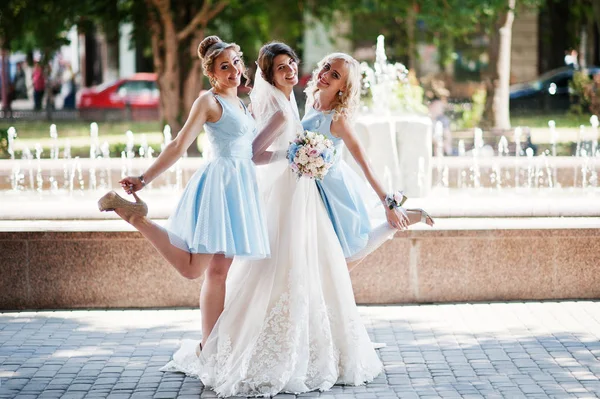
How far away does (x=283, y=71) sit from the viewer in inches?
249

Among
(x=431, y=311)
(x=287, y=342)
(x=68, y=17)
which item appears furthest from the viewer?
(x=68, y=17)

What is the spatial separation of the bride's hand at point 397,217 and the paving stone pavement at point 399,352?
2.88 ft

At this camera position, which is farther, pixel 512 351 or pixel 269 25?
pixel 269 25

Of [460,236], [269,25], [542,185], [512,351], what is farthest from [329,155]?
[269,25]

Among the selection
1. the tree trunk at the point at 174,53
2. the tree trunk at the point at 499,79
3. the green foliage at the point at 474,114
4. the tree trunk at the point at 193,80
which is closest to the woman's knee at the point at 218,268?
the tree trunk at the point at 174,53

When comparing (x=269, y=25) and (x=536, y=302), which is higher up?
(x=269, y=25)

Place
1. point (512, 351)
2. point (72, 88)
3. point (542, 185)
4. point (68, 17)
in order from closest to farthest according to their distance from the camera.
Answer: point (512, 351), point (542, 185), point (68, 17), point (72, 88)

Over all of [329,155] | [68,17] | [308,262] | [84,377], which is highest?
[68,17]

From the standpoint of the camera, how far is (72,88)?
37.2 meters

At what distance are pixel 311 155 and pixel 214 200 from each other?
58 cm

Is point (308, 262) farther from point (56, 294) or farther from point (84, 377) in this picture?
point (56, 294)

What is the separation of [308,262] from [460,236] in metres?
2.33

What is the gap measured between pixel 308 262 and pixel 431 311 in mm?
2248

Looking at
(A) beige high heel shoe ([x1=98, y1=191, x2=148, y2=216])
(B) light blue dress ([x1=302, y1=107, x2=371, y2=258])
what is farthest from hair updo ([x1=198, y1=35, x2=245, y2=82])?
(A) beige high heel shoe ([x1=98, y1=191, x2=148, y2=216])
